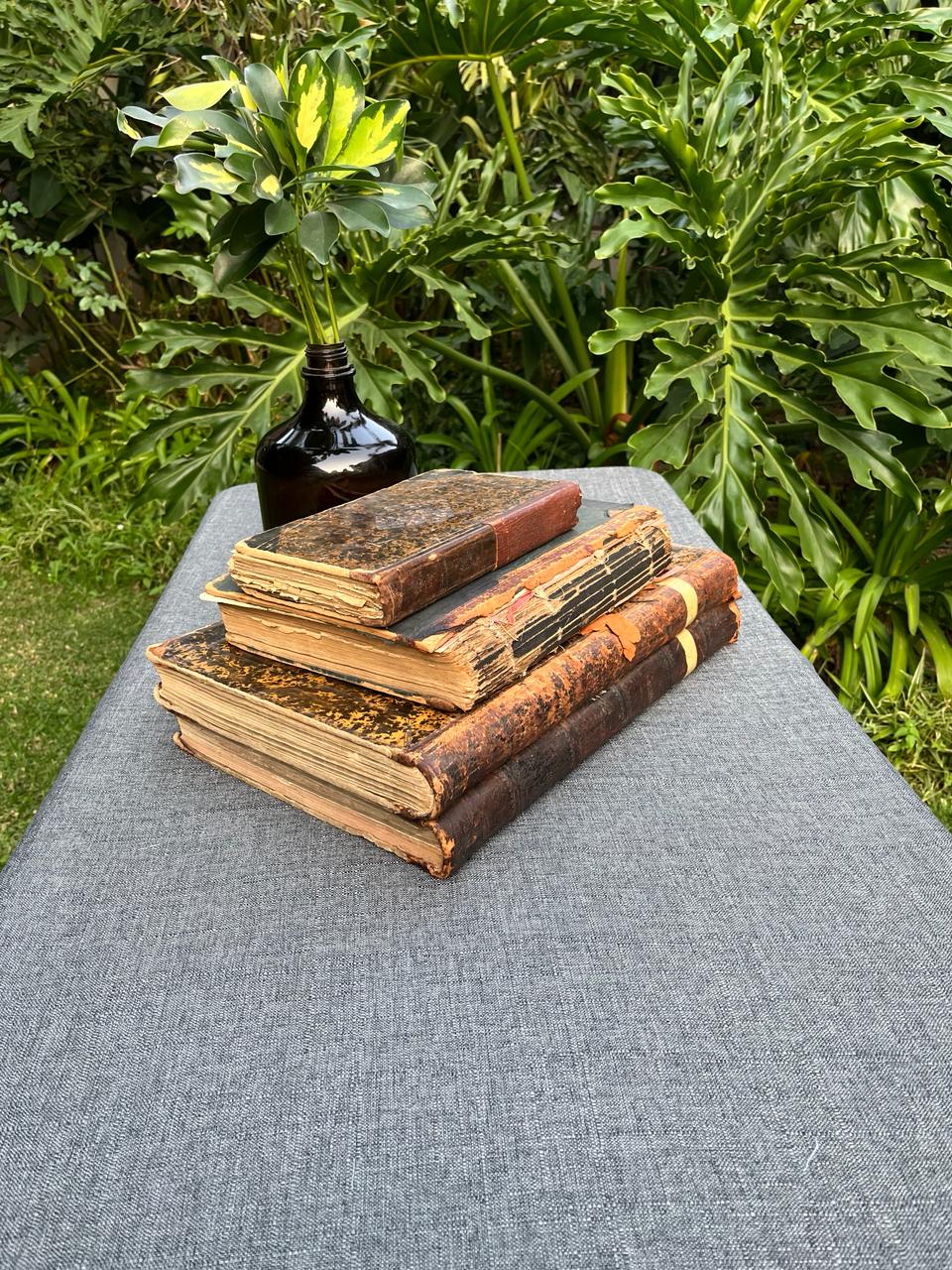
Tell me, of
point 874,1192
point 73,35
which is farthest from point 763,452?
point 73,35

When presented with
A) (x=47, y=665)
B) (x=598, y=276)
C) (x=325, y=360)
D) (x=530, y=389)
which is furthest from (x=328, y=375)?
(x=598, y=276)

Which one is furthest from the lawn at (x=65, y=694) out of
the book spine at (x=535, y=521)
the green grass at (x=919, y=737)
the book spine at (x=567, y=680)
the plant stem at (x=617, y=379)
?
the book spine at (x=535, y=521)

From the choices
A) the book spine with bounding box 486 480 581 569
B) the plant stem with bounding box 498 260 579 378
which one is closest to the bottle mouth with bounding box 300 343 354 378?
the book spine with bounding box 486 480 581 569

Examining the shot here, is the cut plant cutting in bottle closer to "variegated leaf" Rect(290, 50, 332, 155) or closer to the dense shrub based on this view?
"variegated leaf" Rect(290, 50, 332, 155)

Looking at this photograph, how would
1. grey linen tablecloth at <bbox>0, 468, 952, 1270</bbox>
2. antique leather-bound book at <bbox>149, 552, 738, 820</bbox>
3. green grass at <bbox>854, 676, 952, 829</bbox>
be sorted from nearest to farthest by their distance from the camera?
grey linen tablecloth at <bbox>0, 468, 952, 1270</bbox> < antique leather-bound book at <bbox>149, 552, 738, 820</bbox> < green grass at <bbox>854, 676, 952, 829</bbox>

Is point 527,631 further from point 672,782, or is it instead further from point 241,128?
point 241,128

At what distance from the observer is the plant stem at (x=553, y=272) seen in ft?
5.45

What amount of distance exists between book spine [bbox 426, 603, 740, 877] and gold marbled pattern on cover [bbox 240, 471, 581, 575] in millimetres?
141

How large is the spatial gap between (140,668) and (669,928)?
582 millimetres

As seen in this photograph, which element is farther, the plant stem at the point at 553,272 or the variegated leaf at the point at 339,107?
the plant stem at the point at 553,272

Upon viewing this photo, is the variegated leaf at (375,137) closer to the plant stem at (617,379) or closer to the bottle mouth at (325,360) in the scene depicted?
Result: the bottle mouth at (325,360)

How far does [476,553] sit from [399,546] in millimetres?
64

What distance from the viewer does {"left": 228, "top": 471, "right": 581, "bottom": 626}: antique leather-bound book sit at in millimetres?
598

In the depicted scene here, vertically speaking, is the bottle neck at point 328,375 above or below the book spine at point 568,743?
above
